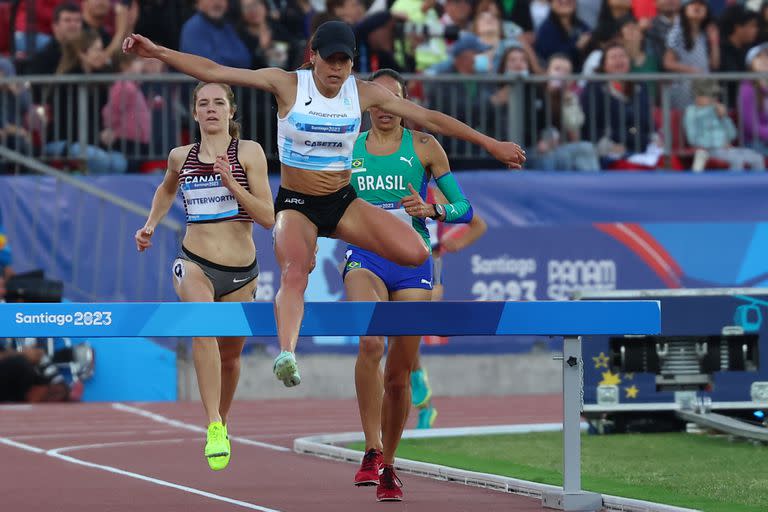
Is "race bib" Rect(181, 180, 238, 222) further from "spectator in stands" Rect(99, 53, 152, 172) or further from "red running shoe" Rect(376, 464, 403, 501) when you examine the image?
"spectator in stands" Rect(99, 53, 152, 172)

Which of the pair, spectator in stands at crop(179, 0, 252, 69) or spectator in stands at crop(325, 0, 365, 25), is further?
spectator in stands at crop(325, 0, 365, 25)

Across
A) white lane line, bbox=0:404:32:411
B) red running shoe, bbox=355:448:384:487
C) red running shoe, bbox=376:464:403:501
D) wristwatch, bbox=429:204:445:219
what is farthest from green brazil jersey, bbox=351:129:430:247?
white lane line, bbox=0:404:32:411

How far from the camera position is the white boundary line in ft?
30.9

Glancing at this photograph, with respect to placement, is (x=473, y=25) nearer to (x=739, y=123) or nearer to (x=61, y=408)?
(x=739, y=123)

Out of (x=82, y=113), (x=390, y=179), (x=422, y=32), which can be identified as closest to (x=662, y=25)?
(x=422, y=32)

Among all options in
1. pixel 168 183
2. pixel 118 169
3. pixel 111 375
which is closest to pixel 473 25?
pixel 118 169

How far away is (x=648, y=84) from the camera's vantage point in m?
20.4

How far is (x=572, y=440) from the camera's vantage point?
955 centimetres

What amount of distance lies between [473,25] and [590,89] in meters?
1.74

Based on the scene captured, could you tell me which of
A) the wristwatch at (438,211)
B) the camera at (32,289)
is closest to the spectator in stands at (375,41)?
the camera at (32,289)

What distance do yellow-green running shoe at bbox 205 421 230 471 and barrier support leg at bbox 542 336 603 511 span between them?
6.44ft

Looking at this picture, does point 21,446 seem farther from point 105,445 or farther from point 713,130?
point 713,130

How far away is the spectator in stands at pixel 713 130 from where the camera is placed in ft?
66.9

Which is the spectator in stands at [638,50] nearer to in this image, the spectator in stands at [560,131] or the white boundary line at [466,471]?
the spectator in stands at [560,131]
